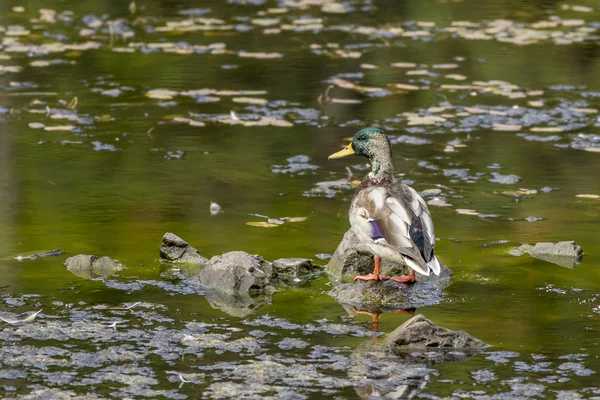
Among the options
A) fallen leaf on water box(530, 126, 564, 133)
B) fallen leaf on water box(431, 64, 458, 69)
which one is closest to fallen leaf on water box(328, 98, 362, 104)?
fallen leaf on water box(530, 126, 564, 133)

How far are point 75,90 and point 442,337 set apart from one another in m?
6.54

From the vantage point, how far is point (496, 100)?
10094 mm

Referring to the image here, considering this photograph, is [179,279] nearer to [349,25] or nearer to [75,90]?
[75,90]

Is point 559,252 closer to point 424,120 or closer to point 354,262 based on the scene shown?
point 354,262

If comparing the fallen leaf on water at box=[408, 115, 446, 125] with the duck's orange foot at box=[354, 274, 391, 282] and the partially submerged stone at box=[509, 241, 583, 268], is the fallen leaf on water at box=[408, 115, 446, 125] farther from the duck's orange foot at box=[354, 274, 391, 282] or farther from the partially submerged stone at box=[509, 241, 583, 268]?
the duck's orange foot at box=[354, 274, 391, 282]

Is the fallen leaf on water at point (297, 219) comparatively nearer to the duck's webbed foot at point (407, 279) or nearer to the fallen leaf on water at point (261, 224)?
the fallen leaf on water at point (261, 224)

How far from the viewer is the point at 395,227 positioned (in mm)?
5371

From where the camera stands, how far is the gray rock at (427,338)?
177 inches

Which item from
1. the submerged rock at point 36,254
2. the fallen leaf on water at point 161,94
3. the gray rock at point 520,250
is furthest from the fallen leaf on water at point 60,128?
the gray rock at point 520,250

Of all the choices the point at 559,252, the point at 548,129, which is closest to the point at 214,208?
the point at 559,252

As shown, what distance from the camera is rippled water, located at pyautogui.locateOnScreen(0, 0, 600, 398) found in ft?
14.3

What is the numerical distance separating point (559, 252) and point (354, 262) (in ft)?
3.69

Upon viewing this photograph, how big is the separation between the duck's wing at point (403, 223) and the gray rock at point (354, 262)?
0.24 m

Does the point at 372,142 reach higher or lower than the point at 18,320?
higher
